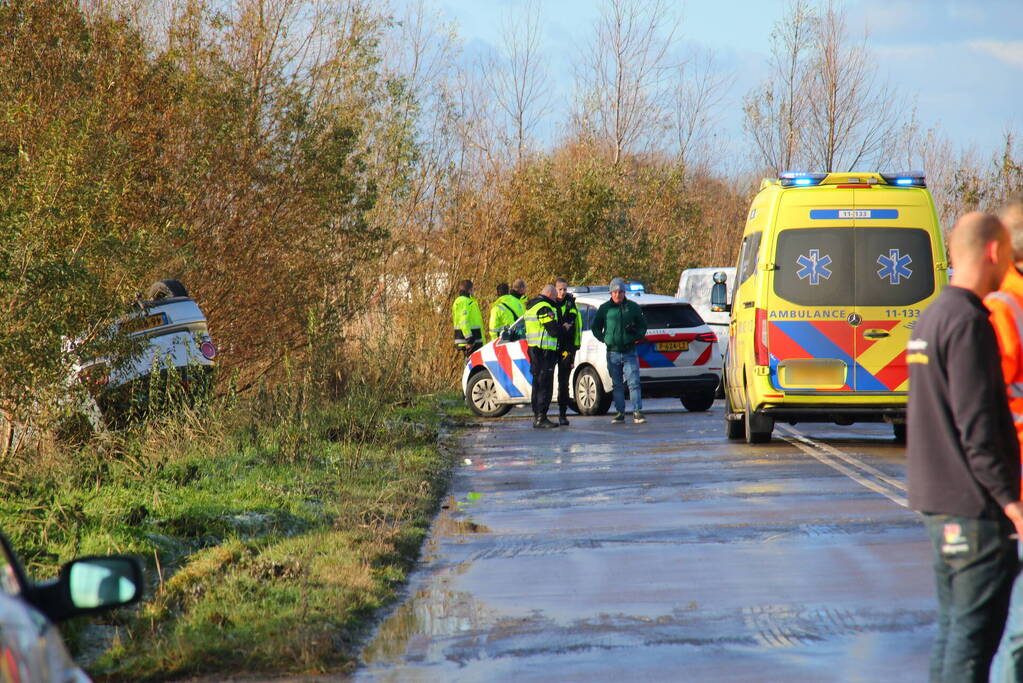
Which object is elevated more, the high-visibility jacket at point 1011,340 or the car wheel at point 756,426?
the high-visibility jacket at point 1011,340

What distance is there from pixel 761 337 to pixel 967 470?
33.5ft

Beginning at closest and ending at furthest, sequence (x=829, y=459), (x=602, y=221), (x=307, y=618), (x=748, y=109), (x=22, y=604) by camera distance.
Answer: (x=22, y=604) → (x=307, y=618) → (x=829, y=459) → (x=602, y=221) → (x=748, y=109)

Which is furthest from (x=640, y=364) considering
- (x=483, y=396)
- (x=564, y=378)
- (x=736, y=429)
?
(x=736, y=429)

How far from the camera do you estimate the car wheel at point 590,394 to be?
21.2 meters

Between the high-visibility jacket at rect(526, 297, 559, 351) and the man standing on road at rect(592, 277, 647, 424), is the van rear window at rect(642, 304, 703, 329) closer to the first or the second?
the man standing on road at rect(592, 277, 647, 424)

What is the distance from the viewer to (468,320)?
2466 centimetres

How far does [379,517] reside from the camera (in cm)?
1017

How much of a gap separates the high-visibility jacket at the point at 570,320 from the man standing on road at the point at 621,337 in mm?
252

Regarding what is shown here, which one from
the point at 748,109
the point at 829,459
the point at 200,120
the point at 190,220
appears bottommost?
the point at 829,459

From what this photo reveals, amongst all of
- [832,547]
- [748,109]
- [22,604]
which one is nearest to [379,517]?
[832,547]

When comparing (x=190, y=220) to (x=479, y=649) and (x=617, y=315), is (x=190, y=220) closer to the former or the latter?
(x=617, y=315)

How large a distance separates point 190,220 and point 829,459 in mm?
8214

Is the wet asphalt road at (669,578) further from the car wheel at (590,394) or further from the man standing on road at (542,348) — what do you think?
the car wheel at (590,394)

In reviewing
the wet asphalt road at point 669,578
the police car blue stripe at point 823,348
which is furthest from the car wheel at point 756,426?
the wet asphalt road at point 669,578
